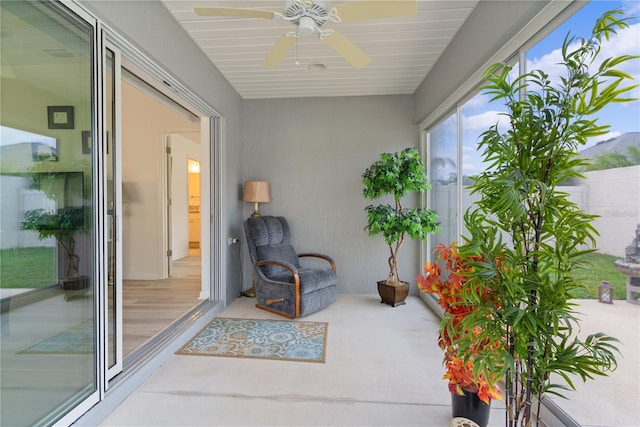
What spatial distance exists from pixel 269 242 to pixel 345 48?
2310mm

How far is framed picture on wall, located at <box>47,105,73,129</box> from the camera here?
4.76 feet

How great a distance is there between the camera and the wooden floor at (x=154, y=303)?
263 cm

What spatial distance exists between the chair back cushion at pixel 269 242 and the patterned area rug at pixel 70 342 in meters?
1.89

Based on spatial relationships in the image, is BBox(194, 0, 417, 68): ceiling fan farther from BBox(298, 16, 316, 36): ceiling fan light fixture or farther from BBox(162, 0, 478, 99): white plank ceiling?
BBox(162, 0, 478, 99): white plank ceiling

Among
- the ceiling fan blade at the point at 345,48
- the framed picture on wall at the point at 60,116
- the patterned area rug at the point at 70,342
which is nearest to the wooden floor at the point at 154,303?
the patterned area rug at the point at 70,342

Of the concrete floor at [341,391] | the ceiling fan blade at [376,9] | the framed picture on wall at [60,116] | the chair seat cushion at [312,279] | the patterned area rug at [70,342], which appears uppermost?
the ceiling fan blade at [376,9]

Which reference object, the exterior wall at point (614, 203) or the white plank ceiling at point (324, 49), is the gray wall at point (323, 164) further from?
the exterior wall at point (614, 203)

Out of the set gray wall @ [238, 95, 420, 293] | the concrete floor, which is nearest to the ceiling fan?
the concrete floor

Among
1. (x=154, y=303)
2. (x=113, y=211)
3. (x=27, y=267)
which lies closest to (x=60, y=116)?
(x=113, y=211)

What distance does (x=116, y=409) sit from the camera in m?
1.74

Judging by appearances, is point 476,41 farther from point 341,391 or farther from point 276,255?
point 276,255

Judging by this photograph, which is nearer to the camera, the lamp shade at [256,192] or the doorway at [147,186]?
the lamp shade at [256,192]

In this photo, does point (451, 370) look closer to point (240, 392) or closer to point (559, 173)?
point (559, 173)

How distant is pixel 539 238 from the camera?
1.05 m
